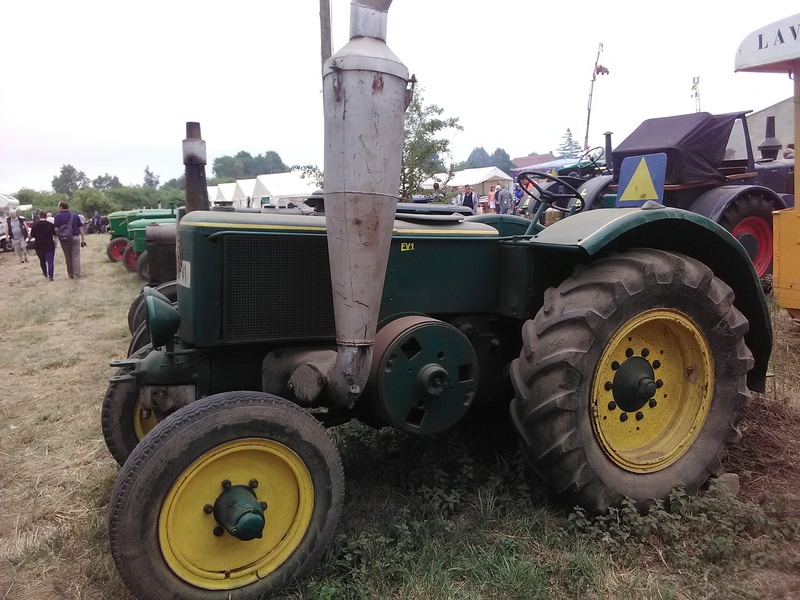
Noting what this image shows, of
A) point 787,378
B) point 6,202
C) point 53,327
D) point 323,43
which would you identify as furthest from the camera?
point 6,202

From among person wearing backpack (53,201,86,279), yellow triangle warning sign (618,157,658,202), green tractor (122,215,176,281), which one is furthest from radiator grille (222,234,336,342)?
person wearing backpack (53,201,86,279)

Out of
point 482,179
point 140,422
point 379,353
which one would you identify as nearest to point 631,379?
point 379,353

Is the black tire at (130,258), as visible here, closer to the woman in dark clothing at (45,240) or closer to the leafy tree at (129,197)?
the woman in dark clothing at (45,240)

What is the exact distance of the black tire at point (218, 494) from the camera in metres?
2.00

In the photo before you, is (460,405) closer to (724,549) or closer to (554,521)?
(554,521)

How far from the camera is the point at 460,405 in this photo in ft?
9.09

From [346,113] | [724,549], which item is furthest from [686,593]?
[346,113]

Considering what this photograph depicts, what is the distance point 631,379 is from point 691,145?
17.9 feet

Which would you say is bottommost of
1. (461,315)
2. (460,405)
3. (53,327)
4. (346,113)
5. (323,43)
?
(53,327)

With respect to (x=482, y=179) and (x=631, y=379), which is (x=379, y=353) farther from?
(x=482, y=179)

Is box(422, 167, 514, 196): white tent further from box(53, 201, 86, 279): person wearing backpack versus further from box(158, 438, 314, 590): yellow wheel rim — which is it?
box(158, 438, 314, 590): yellow wheel rim

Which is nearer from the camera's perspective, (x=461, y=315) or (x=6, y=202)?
(x=461, y=315)

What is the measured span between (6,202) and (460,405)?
43004 mm

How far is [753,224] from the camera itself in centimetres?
743
